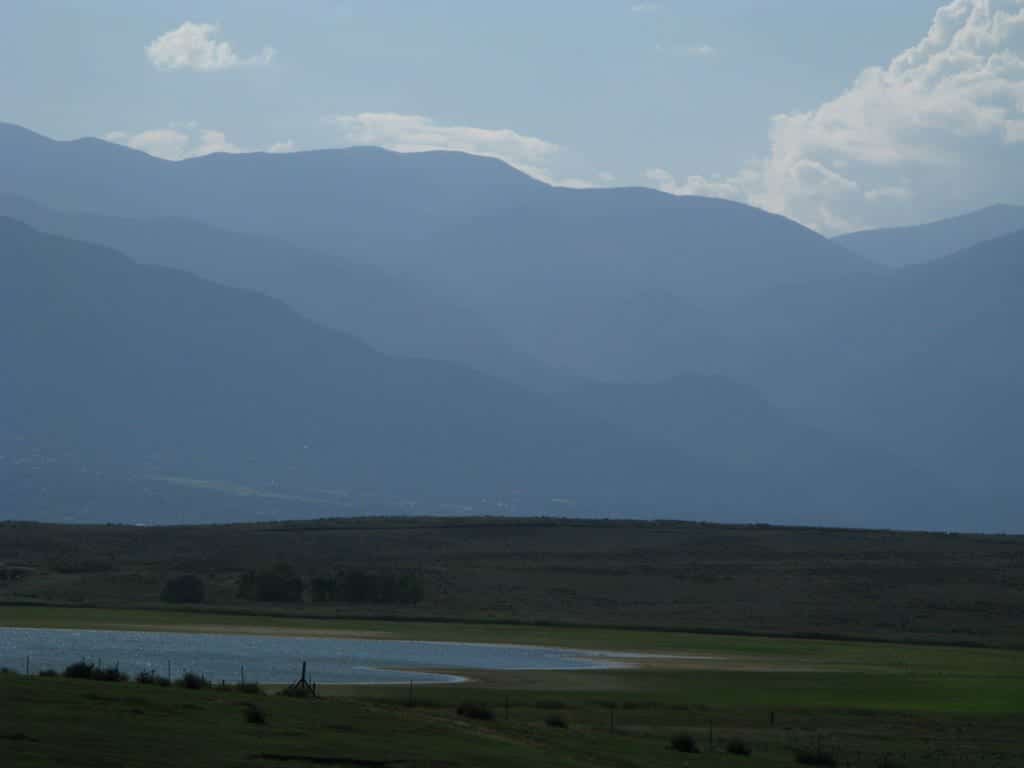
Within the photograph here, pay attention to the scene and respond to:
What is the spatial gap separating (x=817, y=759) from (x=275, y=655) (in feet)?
78.9

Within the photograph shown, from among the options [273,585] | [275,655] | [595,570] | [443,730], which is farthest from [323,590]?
[443,730]

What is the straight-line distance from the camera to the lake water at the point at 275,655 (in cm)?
4466

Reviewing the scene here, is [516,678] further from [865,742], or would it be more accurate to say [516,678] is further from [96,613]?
[96,613]

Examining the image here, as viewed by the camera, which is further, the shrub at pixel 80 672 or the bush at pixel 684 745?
the shrub at pixel 80 672

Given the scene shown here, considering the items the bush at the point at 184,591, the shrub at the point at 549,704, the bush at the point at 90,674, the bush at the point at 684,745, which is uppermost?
the bush at the point at 184,591

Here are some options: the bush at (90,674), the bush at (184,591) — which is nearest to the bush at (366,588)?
the bush at (184,591)

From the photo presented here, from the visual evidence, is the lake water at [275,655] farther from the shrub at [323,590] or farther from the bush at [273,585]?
the shrub at [323,590]

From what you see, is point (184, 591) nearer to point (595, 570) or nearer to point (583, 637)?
point (583, 637)

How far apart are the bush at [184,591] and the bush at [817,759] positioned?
49.5 m

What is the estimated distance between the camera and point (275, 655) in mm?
51219

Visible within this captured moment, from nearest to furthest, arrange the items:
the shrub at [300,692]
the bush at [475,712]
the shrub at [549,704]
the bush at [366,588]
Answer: the shrub at [300,692] < the bush at [475,712] < the shrub at [549,704] < the bush at [366,588]

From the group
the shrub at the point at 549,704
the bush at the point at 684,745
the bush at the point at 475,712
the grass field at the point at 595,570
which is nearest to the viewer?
the bush at the point at 684,745

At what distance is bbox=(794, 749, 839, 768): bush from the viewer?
1214 inches

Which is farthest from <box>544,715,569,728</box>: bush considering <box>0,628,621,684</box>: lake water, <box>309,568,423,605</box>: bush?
<box>309,568,423,605</box>: bush
